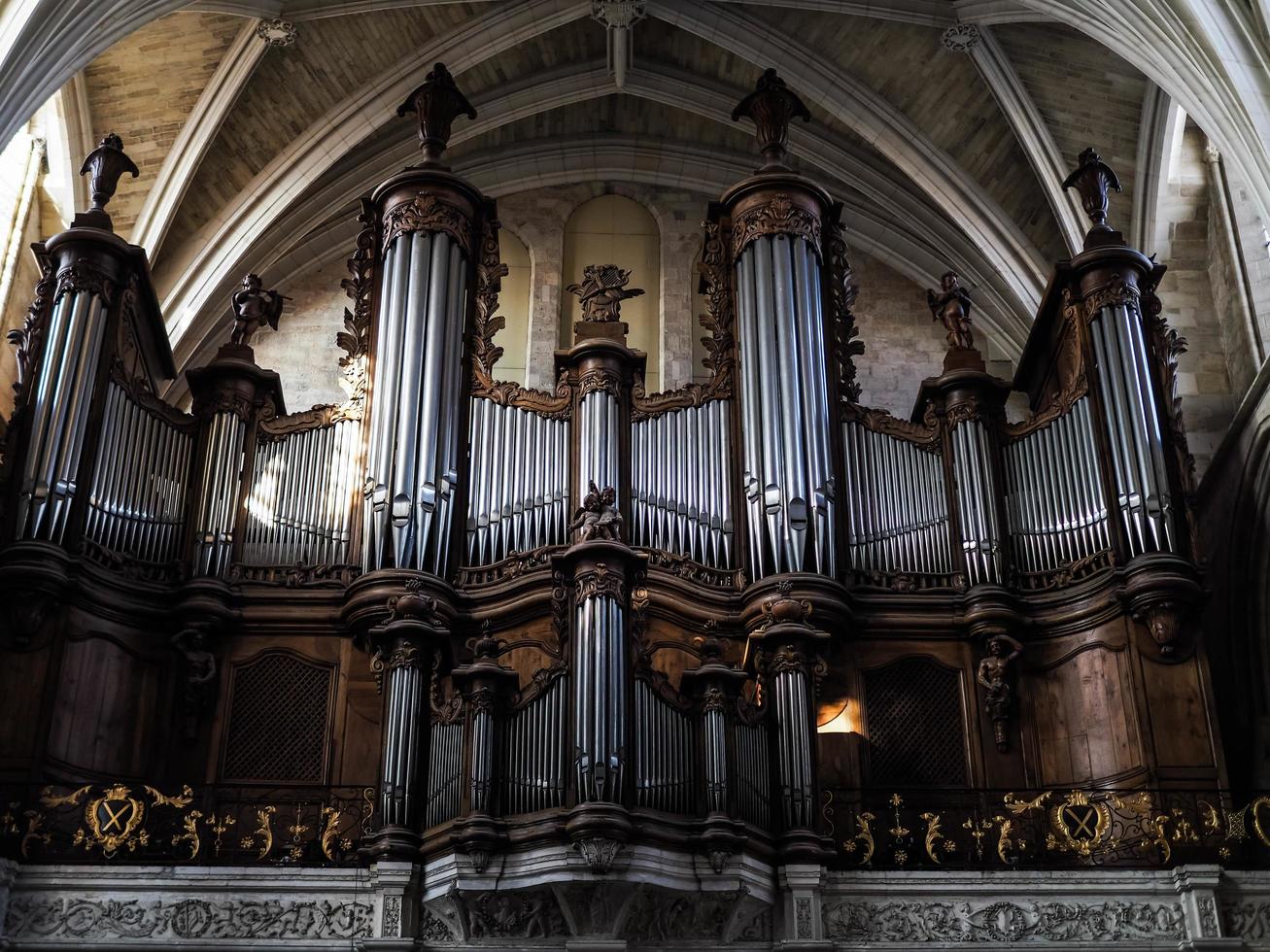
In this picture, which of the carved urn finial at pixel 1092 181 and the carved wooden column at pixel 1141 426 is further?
the carved urn finial at pixel 1092 181

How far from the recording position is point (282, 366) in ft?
74.2

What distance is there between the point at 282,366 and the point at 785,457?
8.59 metres

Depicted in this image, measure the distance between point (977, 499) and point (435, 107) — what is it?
741 centimetres

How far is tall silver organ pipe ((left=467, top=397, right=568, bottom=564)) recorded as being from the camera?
1638 cm

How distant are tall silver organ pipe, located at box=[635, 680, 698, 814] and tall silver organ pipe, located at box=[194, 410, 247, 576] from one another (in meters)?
4.64

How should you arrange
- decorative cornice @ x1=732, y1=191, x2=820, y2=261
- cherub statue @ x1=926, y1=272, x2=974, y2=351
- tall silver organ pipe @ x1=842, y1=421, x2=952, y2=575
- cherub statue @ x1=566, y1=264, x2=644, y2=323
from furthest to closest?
cherub statue @ x1=926, y1=272, x2=974, y2=351, decorative cornice @ x1=732, y1=191, x2=820, y2=261, cherub statue @ x1=566, y1=264, x2=644, y2=323, tall silver organ pipe @ x1=842, y1=421, x2=952, y2=575

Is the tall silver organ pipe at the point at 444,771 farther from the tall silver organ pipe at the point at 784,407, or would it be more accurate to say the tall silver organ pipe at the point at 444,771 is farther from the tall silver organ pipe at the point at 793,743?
the tall silver organ pipe at the point at 784,407

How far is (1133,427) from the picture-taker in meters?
16.5

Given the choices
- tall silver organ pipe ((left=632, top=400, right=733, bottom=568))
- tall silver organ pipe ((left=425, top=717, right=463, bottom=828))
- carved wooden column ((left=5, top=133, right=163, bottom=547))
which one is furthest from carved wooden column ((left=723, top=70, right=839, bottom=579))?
carved wooden column ((left=5, top=133, right=163, bottom=547))

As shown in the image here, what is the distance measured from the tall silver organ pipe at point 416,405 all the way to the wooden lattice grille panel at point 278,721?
1297 millimetres

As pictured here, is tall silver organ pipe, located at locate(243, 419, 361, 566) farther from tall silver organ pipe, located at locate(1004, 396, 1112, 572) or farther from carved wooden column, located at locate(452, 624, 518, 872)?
tall silver organ pipe, located at locate(1004, 396, 1112, 572)

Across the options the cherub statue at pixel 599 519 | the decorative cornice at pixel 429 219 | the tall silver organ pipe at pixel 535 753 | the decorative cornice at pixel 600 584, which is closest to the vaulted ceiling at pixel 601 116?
the decorative cornice at pixel 429 219

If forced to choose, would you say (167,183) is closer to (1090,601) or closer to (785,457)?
(785,457)

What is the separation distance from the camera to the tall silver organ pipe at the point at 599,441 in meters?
16.5
